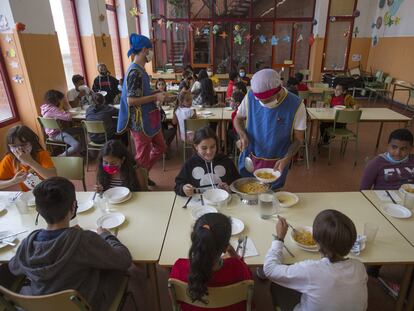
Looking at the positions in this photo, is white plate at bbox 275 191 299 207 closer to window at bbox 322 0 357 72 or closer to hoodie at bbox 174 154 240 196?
hoodie at bbox 174 154 240 196

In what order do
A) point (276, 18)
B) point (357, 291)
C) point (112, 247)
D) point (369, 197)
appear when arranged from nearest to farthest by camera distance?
point (357, 291), point (112, 247), point (369, 197), point (276, 18)

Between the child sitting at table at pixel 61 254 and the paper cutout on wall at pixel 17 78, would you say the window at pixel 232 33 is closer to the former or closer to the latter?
the paper cutout on wall at pixel 17 78

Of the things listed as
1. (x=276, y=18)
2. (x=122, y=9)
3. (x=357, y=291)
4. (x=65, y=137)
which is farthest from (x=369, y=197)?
(x=276, y=18)

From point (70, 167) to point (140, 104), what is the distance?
103cm

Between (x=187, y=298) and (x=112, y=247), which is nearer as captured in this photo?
(x=187, y=298)

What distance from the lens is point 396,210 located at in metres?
1.93

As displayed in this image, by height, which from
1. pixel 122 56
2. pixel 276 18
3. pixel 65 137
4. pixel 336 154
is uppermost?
pixel 276 18

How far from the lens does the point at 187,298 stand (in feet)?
4.19

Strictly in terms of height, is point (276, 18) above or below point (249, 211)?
above

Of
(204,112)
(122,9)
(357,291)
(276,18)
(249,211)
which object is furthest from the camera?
(276,18)

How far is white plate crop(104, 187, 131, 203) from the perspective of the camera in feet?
6.84

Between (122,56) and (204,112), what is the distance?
17.5ft

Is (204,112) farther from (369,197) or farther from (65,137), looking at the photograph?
(369,197)

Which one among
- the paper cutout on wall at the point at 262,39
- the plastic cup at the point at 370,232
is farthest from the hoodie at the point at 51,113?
the paper cutout on wall at the point at 262,39
